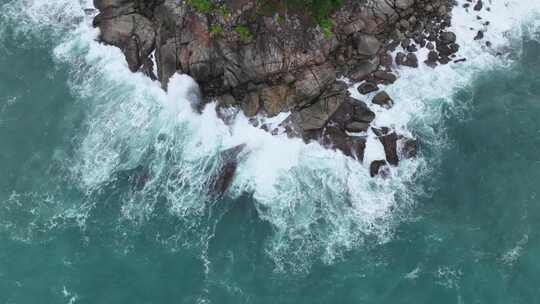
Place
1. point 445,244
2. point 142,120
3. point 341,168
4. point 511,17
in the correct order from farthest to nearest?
point 511,17 → point 142,120 → point 341,168 → point 445,244

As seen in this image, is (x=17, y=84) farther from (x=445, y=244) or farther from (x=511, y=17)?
(x=511, y=17)

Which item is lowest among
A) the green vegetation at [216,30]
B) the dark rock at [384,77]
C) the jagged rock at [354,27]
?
the dark rock at [384,77]

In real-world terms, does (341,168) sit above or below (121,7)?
below

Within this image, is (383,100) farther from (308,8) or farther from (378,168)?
(308,8)

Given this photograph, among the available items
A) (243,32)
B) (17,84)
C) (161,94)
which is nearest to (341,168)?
(243,32)

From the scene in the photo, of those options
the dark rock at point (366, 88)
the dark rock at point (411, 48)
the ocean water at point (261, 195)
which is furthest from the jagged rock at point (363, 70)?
the dark rock at point (411, 48)

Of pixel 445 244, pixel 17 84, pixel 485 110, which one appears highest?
pixel 17 84

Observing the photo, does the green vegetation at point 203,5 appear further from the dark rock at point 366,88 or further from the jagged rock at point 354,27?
the dark rock at point 366,88
